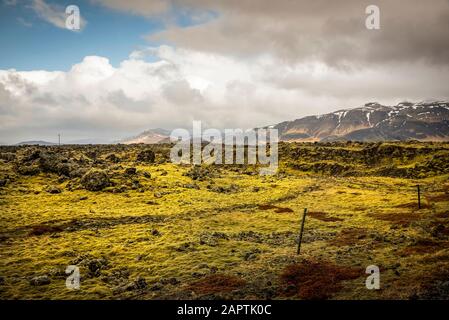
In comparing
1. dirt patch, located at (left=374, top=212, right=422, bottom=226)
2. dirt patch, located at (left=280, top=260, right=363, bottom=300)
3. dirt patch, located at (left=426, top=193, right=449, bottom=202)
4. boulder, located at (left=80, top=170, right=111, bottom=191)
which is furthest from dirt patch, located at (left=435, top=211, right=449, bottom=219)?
boulder, located at (left=80, top=170, right=111, bottom=191)

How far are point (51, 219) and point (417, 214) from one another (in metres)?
50.9

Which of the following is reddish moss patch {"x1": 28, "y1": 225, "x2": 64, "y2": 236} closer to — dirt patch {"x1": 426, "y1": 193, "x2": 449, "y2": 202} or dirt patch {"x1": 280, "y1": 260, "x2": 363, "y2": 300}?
dirt patch {"x1": 280, "y1": 260, "x2": 363, "y2": 300}

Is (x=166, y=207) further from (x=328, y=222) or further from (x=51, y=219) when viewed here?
(x=328, y=222)

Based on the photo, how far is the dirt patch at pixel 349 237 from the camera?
33.8 metres

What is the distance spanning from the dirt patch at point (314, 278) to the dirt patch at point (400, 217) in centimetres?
1880

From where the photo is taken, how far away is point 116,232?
40.7 metres

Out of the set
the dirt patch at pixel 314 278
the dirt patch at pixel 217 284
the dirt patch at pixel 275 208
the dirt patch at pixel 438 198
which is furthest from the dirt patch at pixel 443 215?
the dirt patch at pixel 217 284

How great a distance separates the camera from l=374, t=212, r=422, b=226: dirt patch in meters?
40.9

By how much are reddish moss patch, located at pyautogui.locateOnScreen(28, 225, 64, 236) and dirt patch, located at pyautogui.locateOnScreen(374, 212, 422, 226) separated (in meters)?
42.5

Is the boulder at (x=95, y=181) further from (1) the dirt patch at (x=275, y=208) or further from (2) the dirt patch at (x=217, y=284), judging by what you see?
(2) the dirt patch at (x=217, y=284)

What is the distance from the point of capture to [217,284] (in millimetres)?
24219

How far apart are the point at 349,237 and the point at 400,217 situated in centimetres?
1243

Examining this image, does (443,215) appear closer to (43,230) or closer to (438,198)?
(438,198)
